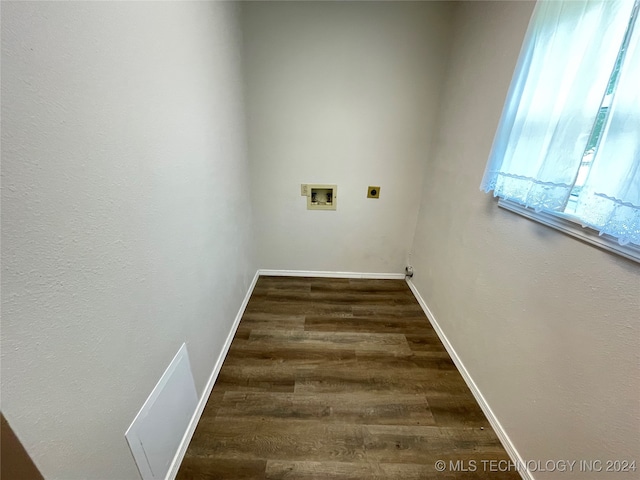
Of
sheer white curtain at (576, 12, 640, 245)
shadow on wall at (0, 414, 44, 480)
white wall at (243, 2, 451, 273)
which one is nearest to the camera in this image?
shadow on wall at (0, 414, 44, 480)

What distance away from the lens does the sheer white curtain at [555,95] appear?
30.3 inches

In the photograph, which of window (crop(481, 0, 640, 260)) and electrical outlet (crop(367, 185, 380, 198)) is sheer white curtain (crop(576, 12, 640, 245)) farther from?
electrical outlet (crop(367, 185, 380, 198))

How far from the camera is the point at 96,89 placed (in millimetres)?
630

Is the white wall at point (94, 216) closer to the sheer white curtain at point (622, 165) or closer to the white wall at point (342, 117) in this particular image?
the white wall at point (342, 117)

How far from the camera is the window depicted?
2.31 ft

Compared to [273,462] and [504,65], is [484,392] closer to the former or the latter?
[273,462]

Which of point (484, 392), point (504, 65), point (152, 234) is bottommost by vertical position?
point (484, 392)

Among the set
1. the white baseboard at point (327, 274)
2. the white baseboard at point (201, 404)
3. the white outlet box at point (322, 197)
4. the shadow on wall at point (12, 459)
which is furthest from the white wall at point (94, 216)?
the white baseboard at point (327, 274)

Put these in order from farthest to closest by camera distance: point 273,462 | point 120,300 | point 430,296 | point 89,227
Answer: point 430,296, point 273,462, point 120,300, point 89,227

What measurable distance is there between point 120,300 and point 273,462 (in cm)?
102

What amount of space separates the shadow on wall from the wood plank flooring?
809 millimetres

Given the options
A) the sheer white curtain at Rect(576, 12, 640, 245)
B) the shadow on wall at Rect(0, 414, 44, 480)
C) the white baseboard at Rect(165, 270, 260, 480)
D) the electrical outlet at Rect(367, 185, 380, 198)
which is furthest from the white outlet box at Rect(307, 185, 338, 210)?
the shadow on wall at Rect(0, 414, 44, 480)

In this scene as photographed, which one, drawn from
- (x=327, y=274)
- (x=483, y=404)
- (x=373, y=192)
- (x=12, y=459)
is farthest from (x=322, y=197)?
(x=12, y=459)

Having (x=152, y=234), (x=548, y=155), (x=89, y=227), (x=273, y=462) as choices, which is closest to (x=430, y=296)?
(x=548, y=155)
